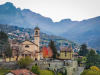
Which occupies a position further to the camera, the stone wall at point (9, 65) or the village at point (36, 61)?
the village at point (36, 61)

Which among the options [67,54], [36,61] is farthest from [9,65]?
[67,54]

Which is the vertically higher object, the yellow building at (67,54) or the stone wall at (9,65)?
the yellow building at (67,54)

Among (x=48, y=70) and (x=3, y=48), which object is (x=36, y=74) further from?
(x=3, y=48)

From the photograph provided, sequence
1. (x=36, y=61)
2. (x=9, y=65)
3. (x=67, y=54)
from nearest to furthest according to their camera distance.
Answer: (x=9, y=65) → (x=36, y=61) → (x=67, y=54)

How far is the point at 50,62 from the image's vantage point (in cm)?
6109

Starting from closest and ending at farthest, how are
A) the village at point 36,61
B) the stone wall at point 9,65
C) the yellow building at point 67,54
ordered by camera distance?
the stone wall at point 9,65
the village at point 36,61
the yellow building at point 67,54

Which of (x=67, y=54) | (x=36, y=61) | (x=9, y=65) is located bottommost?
(x=9, y=65)

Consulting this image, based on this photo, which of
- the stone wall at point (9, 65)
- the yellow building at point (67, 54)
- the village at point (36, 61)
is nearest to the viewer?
the stone wall at point (9, 65)

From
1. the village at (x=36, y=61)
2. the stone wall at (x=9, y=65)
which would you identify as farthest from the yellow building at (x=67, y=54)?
the stone wall at (x=9, y=65)

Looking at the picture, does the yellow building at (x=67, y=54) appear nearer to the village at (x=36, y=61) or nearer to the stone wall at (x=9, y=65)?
the village at (x=36, y=61)

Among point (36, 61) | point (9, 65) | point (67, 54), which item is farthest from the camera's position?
point (67, 54)

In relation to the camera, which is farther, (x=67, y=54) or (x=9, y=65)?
(x=67, y=54)

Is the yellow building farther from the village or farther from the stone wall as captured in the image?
the stone wall

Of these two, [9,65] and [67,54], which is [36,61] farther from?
[67,54]
